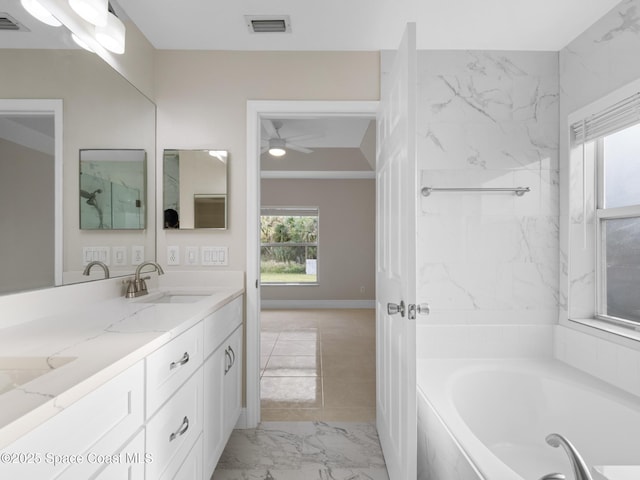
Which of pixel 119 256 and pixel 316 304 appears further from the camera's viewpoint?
pixel 316 304

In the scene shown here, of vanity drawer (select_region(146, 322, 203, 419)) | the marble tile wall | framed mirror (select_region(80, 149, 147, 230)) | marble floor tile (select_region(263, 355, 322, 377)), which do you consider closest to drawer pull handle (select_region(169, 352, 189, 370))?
vanity drawer (select_region(146, 322, 203, 419))

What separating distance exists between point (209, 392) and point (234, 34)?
6.35 ft

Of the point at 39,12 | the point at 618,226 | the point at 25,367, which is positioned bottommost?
the point at 25,367

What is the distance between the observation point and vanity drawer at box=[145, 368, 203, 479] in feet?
3.45

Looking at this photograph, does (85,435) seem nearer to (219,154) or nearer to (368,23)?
(219,154)

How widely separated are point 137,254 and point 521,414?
2.27 metres

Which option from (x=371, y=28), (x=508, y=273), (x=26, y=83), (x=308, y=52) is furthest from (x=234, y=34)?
(x=508, y=273)

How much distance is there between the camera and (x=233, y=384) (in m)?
2.03

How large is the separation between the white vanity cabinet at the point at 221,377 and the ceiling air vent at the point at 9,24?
1213 mm

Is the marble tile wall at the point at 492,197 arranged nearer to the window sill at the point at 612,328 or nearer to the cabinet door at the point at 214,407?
the window sill at the point at 612,328

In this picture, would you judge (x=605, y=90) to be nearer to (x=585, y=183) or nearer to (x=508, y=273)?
(x=585, y=183)

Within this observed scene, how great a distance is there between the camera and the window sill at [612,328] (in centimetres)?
179

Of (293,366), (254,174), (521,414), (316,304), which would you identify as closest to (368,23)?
(254,174)

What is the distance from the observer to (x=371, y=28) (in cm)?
204
